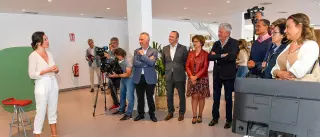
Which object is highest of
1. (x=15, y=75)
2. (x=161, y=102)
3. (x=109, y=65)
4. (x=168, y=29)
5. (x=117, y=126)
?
(x=168, y=29)

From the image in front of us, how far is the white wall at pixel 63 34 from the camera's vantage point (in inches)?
280

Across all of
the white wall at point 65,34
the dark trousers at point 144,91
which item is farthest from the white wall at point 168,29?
the dark trousers at point 144,91

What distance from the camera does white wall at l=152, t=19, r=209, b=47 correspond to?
10484mm

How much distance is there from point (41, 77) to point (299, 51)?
9.68ft

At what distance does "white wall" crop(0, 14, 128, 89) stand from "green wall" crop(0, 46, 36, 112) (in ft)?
11.6

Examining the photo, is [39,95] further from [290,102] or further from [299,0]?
[299,0]

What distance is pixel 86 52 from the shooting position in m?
8.10

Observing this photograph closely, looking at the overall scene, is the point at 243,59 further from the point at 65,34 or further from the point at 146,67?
the point at 65,34

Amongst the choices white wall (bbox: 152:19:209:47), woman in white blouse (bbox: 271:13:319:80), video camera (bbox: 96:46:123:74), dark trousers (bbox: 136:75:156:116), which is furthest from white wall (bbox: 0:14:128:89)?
woman in white blouse (bbox: 271:13:319:80)

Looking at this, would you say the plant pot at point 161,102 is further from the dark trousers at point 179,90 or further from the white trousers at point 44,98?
the white trousers at point 44,98

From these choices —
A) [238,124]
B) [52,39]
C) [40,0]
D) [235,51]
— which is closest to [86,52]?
[52,39]

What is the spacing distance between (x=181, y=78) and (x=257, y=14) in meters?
1.57

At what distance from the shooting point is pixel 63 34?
8.04m

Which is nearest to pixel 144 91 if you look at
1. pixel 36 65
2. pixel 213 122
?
pixel 213 122
